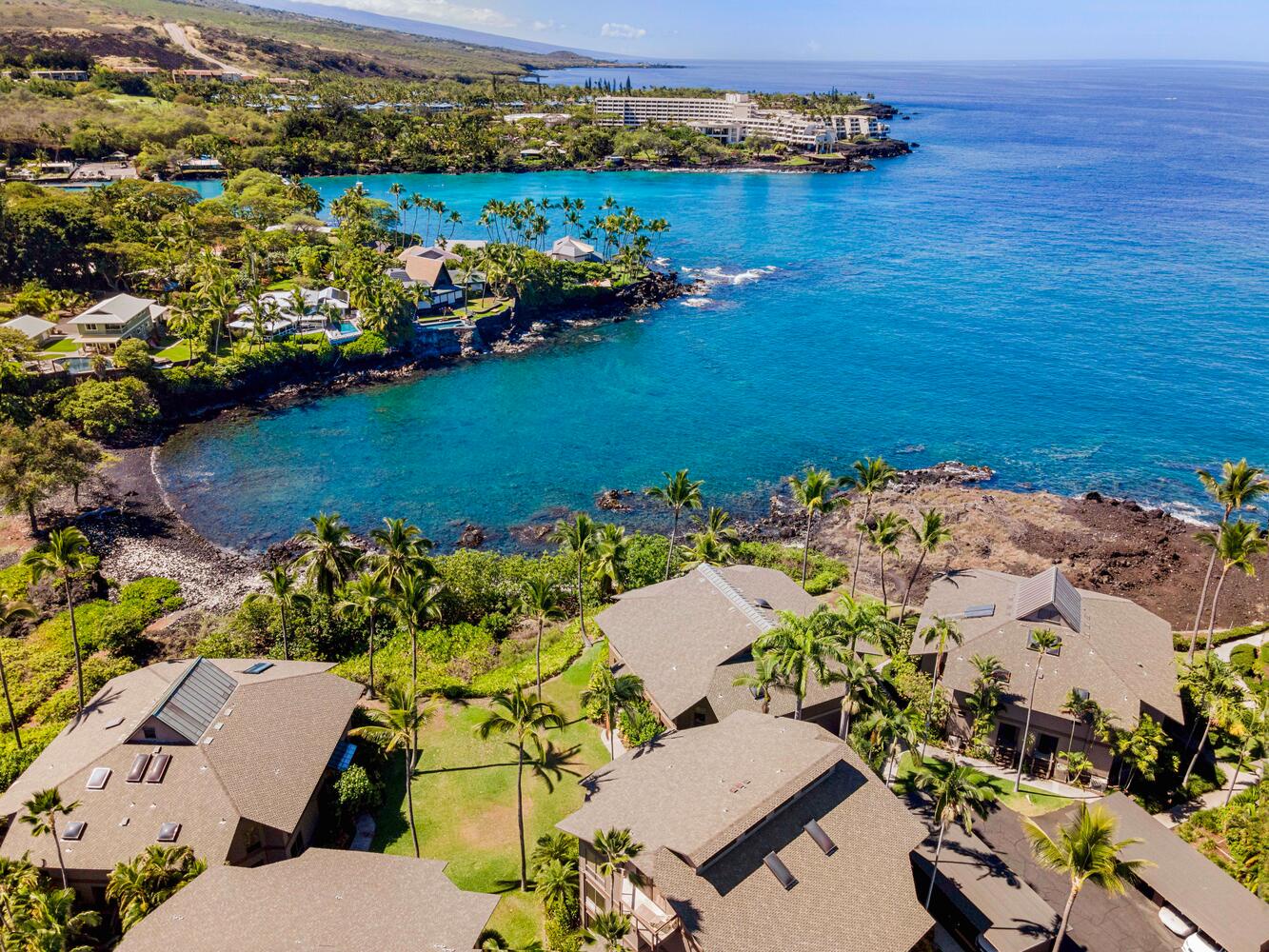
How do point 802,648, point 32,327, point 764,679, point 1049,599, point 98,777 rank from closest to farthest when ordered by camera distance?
point 98,777, point 802,648, point 764,679, point 1049,599, point 32,327

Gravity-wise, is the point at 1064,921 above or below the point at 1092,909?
above

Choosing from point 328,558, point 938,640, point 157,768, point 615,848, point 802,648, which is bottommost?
point 157,768

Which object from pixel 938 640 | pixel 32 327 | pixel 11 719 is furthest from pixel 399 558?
pixel 32 327

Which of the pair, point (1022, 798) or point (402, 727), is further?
point (1022, 798)

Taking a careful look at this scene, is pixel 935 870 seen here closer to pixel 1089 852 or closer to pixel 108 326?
pixel 1089 852

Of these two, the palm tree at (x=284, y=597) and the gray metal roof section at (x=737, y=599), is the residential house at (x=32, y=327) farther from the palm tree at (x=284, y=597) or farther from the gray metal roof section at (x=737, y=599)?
the gray metal roof section at (x=737, y=599)

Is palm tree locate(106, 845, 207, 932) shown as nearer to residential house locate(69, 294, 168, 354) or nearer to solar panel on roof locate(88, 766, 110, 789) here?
solar panel on roof locate(88, 766, 110, 789)

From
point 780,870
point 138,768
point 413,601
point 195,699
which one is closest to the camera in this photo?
point 780,870

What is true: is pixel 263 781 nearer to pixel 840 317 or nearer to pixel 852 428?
pixel 852 428
